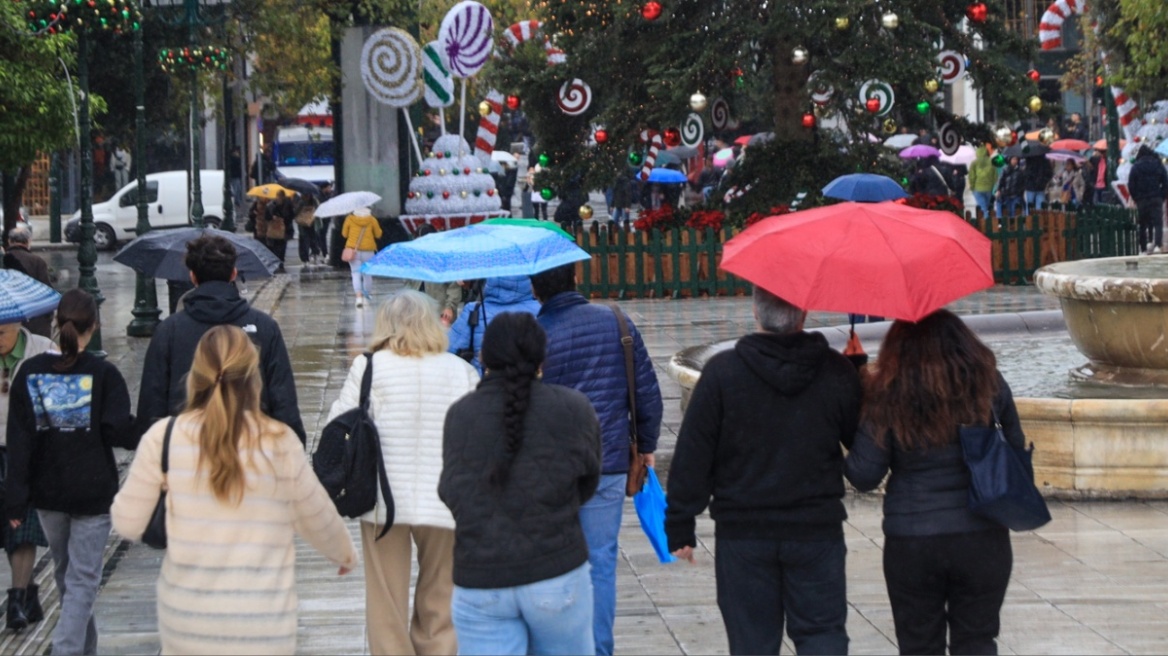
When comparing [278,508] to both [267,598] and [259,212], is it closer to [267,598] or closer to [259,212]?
[267,598]

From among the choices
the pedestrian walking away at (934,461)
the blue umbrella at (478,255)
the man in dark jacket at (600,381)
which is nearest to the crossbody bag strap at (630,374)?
the man in dark jacket at (600,381)

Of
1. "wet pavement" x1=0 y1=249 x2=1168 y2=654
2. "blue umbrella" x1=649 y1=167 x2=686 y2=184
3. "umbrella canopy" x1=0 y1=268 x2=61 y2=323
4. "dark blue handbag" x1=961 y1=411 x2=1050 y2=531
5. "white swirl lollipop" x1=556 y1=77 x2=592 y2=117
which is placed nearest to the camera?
"dark blue handbag" x1=961 y1=411 x2=1050 y2=531

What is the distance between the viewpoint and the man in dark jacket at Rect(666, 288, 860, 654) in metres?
5.26

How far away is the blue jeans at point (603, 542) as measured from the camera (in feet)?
20.7

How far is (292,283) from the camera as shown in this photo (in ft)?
89.4

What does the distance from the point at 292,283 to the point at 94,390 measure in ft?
67.1

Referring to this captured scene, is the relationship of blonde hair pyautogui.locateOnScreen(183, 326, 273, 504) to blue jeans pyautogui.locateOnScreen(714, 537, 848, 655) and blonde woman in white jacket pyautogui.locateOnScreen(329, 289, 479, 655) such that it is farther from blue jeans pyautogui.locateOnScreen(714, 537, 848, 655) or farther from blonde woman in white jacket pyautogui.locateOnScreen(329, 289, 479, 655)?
blue jeans pyautogui.locateOnScreen(714, 537, 848, 655)

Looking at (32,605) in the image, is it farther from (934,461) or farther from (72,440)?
(934,461)

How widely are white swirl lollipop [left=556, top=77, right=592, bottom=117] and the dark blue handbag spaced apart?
18672 millimetres

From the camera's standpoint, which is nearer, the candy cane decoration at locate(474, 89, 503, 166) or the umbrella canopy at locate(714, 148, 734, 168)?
the candy cane decoration at locate(474, 89, 503, 166)

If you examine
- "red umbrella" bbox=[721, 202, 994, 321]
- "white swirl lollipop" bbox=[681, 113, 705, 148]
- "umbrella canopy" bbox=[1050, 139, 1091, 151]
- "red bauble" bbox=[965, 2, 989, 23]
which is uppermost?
"red bauble" bbox=[965, 2, 989, 23]

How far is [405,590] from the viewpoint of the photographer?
6.50 meters

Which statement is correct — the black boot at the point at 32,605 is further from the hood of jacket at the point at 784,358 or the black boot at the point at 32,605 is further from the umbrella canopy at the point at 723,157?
the umbrella canopy at the point at 723,157

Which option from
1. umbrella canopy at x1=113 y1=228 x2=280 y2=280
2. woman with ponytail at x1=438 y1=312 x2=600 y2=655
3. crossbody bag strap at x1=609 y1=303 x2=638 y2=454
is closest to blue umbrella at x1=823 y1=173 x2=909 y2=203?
umbrella canopy at x1=113 y1=228 x2=280 y2=280
